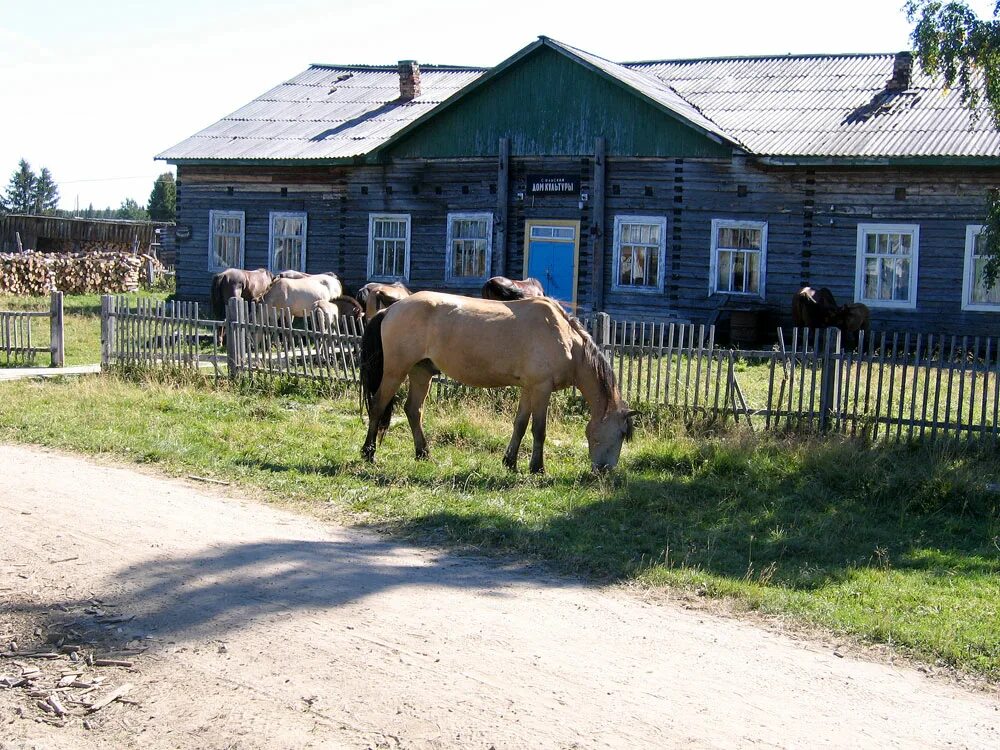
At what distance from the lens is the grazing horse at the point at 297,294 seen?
21.2 meters

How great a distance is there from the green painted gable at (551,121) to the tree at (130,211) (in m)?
76.1

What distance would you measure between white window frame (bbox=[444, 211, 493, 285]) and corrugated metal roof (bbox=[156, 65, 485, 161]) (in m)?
2.60

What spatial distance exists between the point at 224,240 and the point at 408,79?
22.6 ft

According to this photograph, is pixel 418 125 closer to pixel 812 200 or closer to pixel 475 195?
pixel 475 195

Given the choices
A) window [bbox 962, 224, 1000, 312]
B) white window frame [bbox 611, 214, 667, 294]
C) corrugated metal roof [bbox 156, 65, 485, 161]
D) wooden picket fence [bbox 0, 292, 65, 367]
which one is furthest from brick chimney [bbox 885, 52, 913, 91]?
wooden picket fence [bbox 0, 292, 65, 367]

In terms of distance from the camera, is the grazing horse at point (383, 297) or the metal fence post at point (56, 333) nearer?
Answer: the metal fence post at point (56, 333)

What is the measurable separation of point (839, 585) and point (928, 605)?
1.82 ft

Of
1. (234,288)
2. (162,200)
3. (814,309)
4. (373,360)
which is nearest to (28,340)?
(234,288)

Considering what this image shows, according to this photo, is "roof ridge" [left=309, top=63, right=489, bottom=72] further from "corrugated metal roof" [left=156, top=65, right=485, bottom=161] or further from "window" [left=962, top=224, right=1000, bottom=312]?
"window" [left=962, top=224, right=1000, bottom=312]

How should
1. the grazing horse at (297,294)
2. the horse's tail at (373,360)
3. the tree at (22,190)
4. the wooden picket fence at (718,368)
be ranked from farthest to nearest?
the tree at (22,190) → the grazing horse at (297,294) → the wooden picket fence at (718,368) → the horse's tail at (373,360)

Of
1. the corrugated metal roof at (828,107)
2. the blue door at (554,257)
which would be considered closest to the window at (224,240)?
the blue door at (554,257)

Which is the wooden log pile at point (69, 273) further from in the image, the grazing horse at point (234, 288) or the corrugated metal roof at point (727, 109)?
the grazing horse at point (234, 288)

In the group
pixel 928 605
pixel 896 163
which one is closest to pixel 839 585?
pixel 928 605

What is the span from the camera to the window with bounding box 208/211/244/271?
27.3 meters
